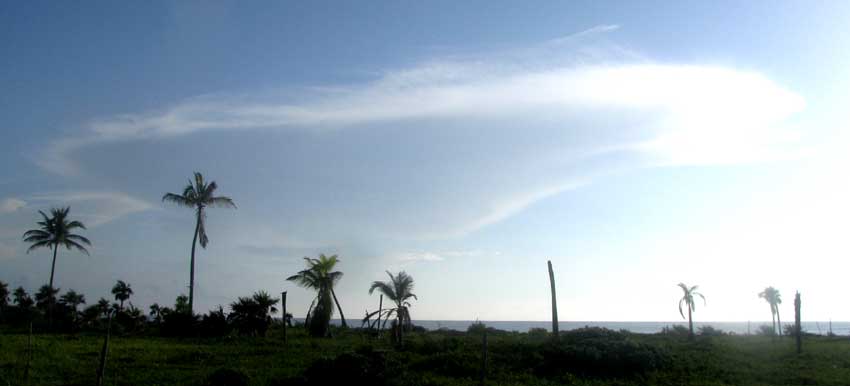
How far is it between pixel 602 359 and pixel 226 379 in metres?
15.1

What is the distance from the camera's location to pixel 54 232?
5284 centimetres

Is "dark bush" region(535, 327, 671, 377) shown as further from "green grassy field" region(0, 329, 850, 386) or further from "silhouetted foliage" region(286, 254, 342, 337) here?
"silhouetted foliage" region(286, 254, 342, 337)

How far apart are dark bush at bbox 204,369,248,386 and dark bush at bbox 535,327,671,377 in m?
11.9

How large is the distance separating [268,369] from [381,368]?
5123 millimetres

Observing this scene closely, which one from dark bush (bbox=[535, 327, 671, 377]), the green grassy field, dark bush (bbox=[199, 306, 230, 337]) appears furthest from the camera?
dark bush (bbox=[199, 306, 230, 337])

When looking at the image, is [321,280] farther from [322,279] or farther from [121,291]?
[121,291]

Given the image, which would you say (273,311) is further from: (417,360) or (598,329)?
(598,329)

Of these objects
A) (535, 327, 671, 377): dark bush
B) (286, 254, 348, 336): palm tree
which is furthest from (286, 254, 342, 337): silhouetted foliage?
(535, 327, 671, 377): dark bush

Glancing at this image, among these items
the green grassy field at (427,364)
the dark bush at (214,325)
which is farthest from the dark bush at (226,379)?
the dark bush at (214,325)

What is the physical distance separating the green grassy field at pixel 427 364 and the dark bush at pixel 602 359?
0.04m

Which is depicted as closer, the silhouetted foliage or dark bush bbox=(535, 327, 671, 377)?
dark bush bbox=(535, 327, 671, 377)

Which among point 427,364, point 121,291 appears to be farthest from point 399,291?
point 121,291

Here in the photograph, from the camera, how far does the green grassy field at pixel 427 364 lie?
21.9 meters

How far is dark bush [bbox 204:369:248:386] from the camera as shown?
65.6 ft
